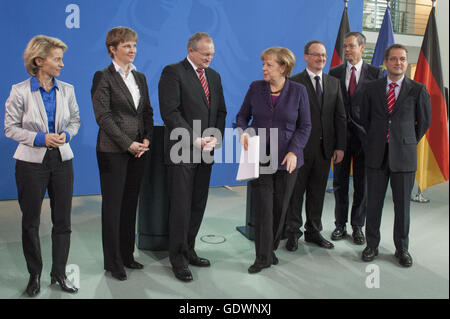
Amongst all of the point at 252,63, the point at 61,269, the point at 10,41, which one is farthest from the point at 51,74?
the point at 252,63

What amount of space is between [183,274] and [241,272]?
0.45 meters

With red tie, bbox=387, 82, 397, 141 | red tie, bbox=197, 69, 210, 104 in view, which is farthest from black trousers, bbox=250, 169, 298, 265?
red tie, bbox=387, 82, 397, 141

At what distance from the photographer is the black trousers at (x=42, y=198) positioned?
8.35 ft

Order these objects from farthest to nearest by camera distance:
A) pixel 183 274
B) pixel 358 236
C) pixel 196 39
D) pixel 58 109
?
1. pixel 358 236
2. pixel 183 274
3. pixel 196 39
4. pixel 58 109

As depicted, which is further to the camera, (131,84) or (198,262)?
(198,262)

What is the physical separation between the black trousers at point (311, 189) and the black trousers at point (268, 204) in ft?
1.71

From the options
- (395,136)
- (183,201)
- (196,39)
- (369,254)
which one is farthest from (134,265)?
(395,136)

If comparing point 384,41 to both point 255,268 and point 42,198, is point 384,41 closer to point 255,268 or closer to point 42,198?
point 255,268

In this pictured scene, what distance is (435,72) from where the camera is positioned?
15.8 feet

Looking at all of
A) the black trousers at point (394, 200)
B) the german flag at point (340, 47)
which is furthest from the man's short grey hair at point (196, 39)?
the german flag at point (340, 47)

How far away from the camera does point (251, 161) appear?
9.22 feet

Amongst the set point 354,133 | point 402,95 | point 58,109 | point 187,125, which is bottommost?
point 354,133

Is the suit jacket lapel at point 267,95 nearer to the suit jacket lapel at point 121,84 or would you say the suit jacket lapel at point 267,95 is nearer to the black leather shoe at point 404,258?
the suit jacket lapel at point 121,84
